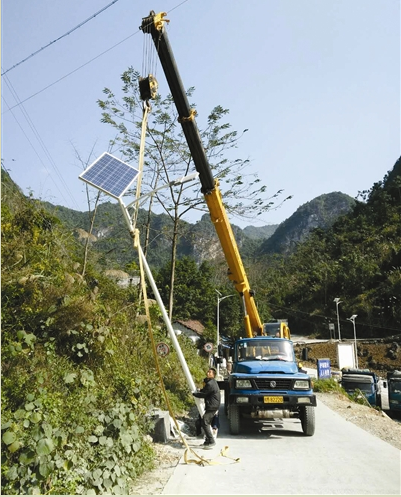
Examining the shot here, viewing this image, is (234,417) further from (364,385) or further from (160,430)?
(364,385)

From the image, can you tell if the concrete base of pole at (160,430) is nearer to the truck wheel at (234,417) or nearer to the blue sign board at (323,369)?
the truck wheel at (234,417)

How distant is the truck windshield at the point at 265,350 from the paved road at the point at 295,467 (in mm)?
1827

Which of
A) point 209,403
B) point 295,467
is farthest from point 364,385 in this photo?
point 295,467

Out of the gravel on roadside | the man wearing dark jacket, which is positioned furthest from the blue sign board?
the man wearing dark jacket

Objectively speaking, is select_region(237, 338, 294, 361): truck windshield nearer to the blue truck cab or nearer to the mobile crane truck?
the mobile crane truck

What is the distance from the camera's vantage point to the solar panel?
799cm

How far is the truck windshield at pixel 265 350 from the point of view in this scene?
1152 centimetres

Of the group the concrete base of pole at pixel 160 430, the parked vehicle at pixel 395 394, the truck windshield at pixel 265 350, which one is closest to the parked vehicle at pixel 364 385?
the parked vehicle at pixel 395 394

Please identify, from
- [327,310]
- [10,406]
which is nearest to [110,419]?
[10,406]

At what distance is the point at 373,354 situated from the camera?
48.4 m

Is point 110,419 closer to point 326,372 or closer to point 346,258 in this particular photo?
point 326,372

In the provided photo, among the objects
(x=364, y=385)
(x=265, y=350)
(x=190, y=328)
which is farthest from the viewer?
(x=190, y=328)

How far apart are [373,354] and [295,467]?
45.2 metres

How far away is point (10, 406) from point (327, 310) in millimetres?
75161
